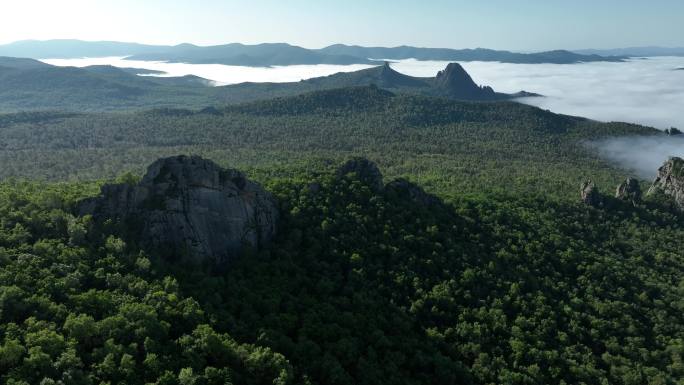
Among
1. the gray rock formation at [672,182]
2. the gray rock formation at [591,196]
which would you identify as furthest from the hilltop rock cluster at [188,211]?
the gray rock formation at [672,182]

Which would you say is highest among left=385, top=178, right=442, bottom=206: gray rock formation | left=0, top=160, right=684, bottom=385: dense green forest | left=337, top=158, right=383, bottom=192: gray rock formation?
left=337, top=158, right=383, bottom=192: gray rock formation

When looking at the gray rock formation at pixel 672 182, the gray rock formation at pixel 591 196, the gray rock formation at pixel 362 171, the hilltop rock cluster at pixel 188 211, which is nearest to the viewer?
the hilltop rock cluster at pixel 188 211

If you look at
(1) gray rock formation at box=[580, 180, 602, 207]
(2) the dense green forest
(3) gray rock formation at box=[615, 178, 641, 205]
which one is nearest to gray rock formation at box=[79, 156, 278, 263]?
(2) the dense green forest

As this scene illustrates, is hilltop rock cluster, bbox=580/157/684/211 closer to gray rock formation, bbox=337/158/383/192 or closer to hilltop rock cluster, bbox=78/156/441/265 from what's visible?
gray rock formation, bbox=337/158/383/192

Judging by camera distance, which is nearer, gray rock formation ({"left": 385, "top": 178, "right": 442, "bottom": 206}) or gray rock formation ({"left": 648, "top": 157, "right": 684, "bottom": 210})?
gray rock formation ({"left": 385, "top": 178, "right": 442, "bottom": 206})

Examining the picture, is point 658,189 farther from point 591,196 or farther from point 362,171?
point 362,171

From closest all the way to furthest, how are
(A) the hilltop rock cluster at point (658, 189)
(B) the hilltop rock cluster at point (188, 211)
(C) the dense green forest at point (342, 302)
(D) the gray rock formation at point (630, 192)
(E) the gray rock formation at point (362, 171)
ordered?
(C) the dense green forest at point (342, 302), (B) the hilltop rock cluster at point (188, 211), (E) the gray rock formation at point (362, 171), (A) the hilltop rock cluster at point (658, 189), (D) the gray rock formation at point (630, 192)

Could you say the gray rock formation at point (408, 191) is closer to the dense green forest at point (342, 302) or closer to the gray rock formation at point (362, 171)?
the dense green forest at point (342, 302)

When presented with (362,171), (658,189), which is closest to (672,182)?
(658,189)
